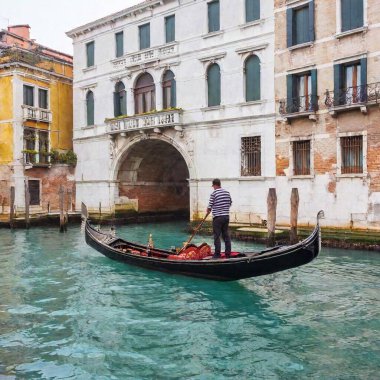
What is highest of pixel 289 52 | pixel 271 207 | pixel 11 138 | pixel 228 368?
pixel 289 52

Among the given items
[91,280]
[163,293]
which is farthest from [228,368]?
[91,280]

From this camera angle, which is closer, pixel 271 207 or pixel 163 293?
pixel 163 293

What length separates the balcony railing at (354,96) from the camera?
31.3ft

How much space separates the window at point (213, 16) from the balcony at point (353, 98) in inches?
159

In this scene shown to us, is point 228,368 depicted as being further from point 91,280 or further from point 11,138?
point 11,138

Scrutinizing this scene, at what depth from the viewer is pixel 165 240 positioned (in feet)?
38.3

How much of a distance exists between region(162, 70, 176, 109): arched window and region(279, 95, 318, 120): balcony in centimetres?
363

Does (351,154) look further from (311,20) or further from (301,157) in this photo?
(311,20)

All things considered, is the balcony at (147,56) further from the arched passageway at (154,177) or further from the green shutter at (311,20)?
the green shutter at (311,20)

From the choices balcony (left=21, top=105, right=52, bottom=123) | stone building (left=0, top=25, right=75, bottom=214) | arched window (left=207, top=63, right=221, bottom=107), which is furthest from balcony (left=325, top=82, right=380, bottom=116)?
balcony (left=21, top=105, right=52, bottom=123)

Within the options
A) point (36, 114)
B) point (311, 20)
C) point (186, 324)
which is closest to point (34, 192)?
point (36, 114)

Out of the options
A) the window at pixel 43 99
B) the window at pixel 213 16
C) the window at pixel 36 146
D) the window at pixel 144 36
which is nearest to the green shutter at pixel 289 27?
the window at pixel 213 16

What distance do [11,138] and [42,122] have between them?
130 centimetres

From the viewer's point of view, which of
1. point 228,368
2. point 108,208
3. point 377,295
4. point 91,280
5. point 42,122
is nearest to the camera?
point 228,368
